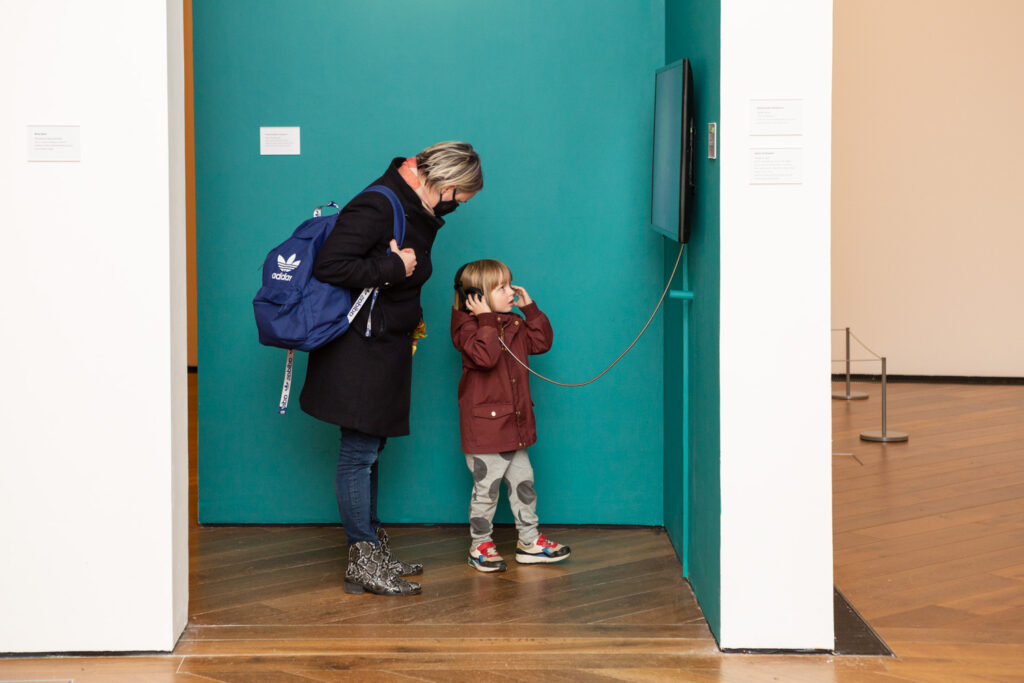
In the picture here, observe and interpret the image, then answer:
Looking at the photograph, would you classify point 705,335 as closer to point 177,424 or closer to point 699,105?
point 699,105

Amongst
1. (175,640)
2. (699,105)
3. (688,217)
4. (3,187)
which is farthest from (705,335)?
(3,187)

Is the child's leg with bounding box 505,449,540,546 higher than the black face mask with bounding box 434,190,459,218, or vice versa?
the black face mask with bounding box 434,190,459,218

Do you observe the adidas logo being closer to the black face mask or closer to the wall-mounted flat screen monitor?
the black face mask

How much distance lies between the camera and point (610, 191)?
14.1 ft

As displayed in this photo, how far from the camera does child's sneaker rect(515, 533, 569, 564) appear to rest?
3934 mm

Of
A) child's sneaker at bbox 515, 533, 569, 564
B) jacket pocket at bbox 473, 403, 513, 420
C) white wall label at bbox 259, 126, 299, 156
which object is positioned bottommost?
child's sneaker at bbox 515, 533, 569, 564

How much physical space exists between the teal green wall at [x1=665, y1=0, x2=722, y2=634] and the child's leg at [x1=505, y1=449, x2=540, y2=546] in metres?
0.55

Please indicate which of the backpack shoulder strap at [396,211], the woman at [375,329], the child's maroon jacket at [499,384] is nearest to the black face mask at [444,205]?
the woman at [375,329]

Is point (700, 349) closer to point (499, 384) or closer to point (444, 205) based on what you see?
point (499, 384)

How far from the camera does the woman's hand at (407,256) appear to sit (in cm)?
342

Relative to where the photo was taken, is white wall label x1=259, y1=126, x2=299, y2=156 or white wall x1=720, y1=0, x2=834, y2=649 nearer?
white wall x1=720, y1=0, x2=834, y2=649

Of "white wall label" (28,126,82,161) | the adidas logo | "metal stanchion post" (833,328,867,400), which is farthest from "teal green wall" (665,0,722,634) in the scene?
"metal stanchion post" (833,328,867,400)

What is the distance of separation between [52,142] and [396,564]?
5.81 ft

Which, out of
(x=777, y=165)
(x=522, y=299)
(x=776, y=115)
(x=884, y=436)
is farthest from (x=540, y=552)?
(x=884, y=436)
